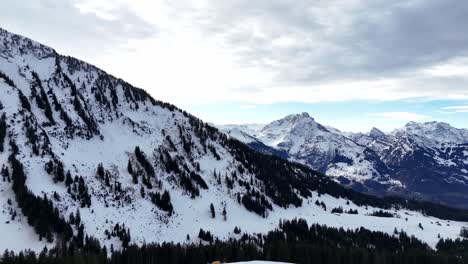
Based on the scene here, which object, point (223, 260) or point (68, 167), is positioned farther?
point (68, 167)

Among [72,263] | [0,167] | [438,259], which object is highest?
[0,167]

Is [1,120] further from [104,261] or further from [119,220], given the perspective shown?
[104,261]

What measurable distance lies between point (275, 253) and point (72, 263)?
80.9 meters

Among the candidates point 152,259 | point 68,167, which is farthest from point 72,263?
point 68,167

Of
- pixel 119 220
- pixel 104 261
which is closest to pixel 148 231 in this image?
pixel 119 220

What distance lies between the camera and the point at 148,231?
7800 inches

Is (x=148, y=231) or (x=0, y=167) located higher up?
(x=0, y=167)

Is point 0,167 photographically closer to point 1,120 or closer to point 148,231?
point 1,120

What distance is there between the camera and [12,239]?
148250 millimetres

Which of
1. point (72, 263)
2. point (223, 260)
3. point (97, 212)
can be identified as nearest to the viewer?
point (72, 263)

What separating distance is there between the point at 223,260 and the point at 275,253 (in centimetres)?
2393

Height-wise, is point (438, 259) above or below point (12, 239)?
below

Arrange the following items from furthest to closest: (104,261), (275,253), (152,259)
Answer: (275,253), (152,259), (104,261)

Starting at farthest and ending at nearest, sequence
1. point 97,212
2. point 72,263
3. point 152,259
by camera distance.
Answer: point 97,212
point 152,259
point 72,263
